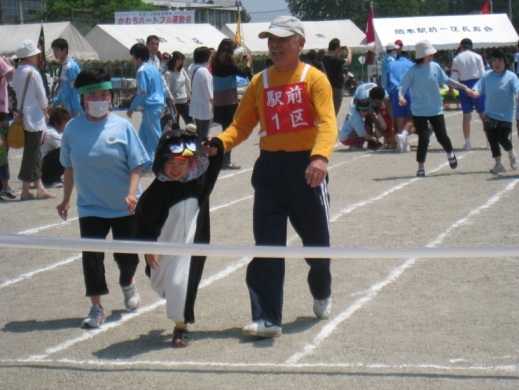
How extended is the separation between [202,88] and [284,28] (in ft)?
29.8

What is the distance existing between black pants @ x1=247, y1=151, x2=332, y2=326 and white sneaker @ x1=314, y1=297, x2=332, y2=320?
0.96 feet

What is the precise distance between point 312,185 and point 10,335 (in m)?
2.42

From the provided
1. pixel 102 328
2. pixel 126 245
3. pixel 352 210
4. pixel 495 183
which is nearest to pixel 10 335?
pixel 102 328

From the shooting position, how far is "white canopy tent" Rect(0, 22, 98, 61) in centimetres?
4773

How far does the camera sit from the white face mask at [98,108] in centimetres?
674

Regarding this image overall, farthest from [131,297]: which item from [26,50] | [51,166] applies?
[51,166]

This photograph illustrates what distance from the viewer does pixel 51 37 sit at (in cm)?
4941

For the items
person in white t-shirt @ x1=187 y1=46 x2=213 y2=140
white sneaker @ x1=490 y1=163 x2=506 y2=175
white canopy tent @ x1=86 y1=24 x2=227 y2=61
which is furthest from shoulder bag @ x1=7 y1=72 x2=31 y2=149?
white canopy tent @ x1=86 y1=24 x2=227 y2=61

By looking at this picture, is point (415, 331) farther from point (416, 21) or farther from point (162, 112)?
point (416, 21)

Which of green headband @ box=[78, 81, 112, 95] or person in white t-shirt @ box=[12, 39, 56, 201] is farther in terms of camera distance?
person in white t-shirt @ box=[12, 39, 56, 201]

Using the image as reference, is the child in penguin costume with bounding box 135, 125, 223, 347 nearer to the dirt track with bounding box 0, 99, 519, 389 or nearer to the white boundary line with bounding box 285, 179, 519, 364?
the dirt track with bounding box 0, 99, 519, 389

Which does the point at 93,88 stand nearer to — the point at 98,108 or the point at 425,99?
the point at 98,108

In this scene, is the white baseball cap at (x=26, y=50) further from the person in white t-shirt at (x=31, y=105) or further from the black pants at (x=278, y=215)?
the black pants at (x=278, y=215)

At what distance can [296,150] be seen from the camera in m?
6.35
